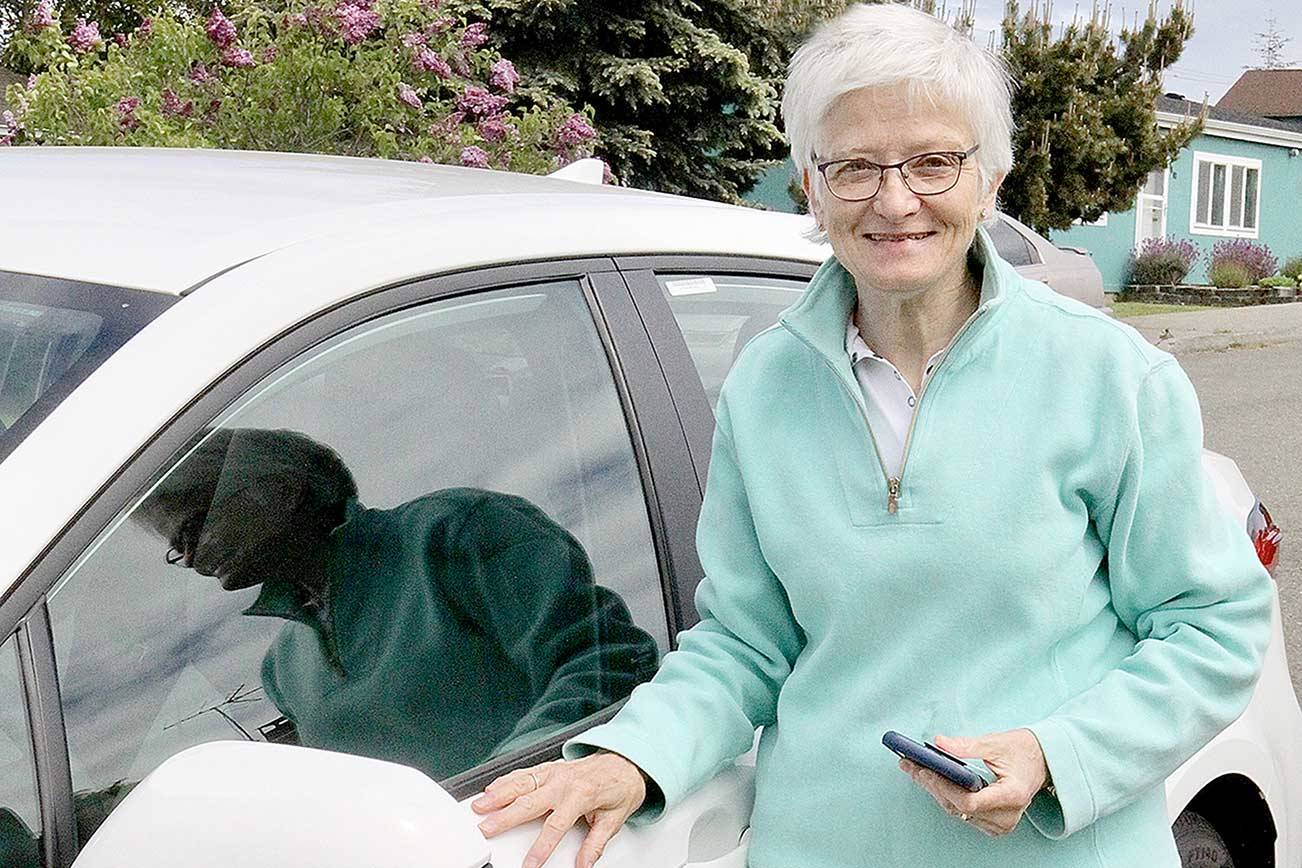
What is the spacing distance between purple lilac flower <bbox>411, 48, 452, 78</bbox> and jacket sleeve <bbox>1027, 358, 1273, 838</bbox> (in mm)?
6084

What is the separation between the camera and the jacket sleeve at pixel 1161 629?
156cm

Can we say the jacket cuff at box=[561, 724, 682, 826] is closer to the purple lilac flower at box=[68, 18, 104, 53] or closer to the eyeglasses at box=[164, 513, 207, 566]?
the eyeglasses at box=[164, 513, 207, 566]

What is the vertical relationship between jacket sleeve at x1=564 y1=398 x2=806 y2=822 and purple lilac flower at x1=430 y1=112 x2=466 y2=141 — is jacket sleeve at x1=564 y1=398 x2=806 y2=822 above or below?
above

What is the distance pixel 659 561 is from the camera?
78.1 inches

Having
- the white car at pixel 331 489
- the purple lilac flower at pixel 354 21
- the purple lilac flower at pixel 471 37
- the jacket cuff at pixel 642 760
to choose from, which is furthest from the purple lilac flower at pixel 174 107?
the jacket cuff at pixel 642 760

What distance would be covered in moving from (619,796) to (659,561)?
451mm

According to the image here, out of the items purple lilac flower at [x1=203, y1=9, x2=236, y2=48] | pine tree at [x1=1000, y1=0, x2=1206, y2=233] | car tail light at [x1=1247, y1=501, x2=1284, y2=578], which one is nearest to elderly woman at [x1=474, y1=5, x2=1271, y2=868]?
car tail light at [x1=1247, y1=501, x2=1284, y2=578]

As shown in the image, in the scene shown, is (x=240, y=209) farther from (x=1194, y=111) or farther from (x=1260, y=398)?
(x=1194, y=111)

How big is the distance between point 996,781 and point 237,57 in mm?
5869

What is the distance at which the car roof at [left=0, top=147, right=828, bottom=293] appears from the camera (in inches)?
64.9

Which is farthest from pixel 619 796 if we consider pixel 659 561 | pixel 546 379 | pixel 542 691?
pixel 546 379

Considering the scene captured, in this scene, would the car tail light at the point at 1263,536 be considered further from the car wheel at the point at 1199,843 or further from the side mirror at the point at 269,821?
the side mirror at the point at 269,821

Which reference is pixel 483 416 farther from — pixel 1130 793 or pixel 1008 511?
pixel 1130 793

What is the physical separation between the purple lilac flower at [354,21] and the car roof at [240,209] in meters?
4.44
